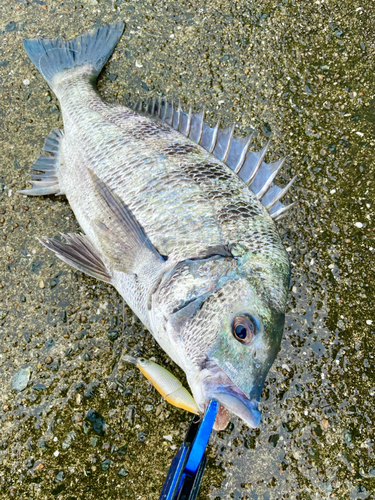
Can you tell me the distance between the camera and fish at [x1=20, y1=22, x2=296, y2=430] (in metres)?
1.63

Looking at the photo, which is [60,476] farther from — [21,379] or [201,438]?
[201,438]

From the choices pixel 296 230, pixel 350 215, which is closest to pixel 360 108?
pixel 350 215

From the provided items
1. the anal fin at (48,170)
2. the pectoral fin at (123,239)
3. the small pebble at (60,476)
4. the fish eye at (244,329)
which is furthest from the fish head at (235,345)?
the anal fin at (48,170)

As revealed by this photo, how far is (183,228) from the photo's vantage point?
1.97m

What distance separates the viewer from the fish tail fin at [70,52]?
2969 mm

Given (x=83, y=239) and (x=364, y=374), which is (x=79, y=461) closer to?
(x=83, y=239)

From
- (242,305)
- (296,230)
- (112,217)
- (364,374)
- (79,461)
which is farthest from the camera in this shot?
(296,230)

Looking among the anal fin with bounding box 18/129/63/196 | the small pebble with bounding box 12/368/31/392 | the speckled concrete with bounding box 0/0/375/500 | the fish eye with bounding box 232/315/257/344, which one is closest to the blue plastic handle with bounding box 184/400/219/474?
the fish eye with bounding box 232/315/257/344

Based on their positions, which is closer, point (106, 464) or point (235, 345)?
point (235, 345)

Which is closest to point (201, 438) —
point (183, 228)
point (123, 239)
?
point (183, 228)

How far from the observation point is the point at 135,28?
3.25 meters

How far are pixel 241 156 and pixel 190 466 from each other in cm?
172

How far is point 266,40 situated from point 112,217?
92.4 inches

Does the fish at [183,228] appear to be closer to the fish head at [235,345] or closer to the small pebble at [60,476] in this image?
the fish head at [235,345]
